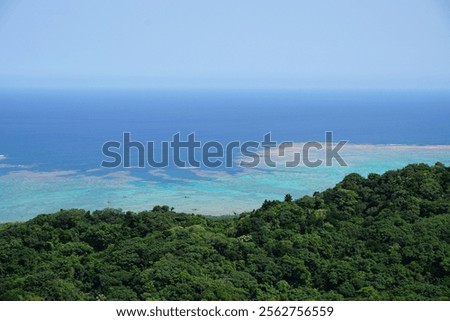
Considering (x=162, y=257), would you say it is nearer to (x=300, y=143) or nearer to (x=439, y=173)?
(x=439, y=173)

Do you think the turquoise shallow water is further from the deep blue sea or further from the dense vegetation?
the dense vegetation

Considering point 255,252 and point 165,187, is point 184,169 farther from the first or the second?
point 255,252

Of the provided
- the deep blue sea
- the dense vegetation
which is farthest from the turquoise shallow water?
the dense vegetation

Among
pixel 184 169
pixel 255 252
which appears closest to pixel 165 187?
pixel 184 169

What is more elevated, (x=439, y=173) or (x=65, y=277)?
(x=439, y=173)

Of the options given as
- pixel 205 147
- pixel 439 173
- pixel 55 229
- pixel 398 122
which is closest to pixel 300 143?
pixel 205 147

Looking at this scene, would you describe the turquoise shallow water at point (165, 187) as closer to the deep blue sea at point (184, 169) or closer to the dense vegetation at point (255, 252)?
the deep blue sea at point (184, 169)

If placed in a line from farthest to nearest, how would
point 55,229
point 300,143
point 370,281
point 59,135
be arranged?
point 59,135
point 300,143
point 55,229
point 370,281
